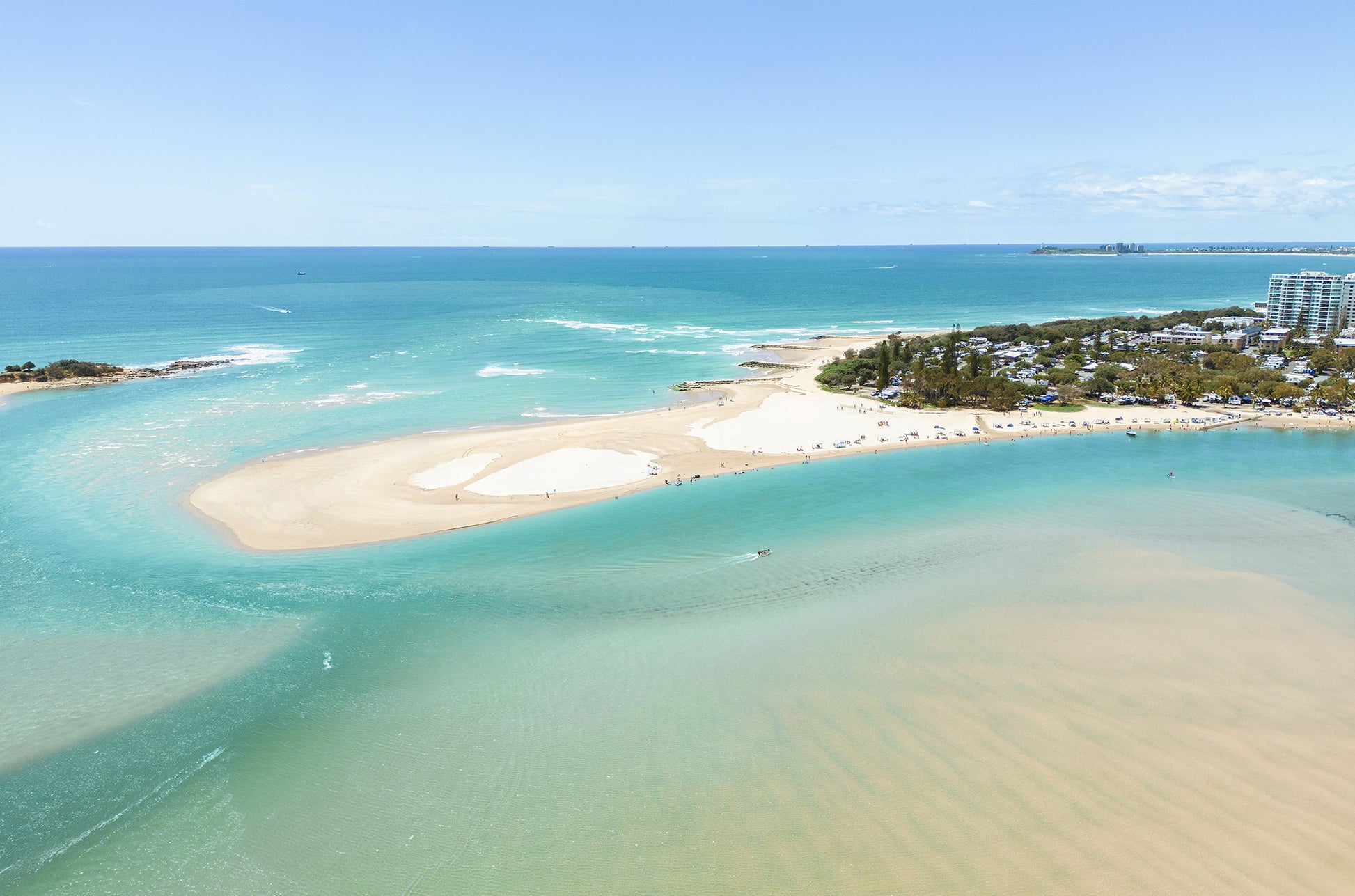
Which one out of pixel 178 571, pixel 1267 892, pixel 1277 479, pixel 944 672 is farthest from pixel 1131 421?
pixel 178 571

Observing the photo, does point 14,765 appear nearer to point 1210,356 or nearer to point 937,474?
point 937,474

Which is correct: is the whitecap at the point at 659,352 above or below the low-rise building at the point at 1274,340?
below

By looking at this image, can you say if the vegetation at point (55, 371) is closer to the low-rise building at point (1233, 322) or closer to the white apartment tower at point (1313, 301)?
the low-rise building at point (1233, 322)

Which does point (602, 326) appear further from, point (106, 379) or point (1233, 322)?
point (1233, 322)

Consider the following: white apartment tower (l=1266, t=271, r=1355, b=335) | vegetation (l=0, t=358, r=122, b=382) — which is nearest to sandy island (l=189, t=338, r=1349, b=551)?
vegetation (l=0, t=358, r=122, b=382)

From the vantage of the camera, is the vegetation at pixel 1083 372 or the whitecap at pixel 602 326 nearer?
the vegetation at pixel 1083 372

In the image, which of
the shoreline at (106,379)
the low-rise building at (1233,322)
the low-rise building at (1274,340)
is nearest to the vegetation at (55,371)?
the shoreline at (106,379)

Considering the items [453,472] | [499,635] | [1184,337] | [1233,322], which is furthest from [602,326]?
[499,635]
